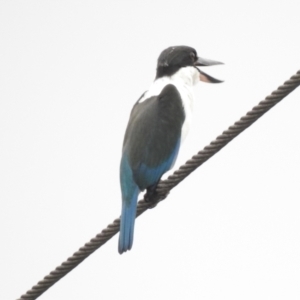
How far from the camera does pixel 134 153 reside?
6.41 meters

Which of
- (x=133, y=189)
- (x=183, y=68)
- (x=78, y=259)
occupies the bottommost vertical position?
(x=78, y=259)

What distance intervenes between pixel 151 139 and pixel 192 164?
41.5 inches

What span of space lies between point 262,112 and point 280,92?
180 millimetres

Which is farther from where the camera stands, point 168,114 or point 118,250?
point 168,114

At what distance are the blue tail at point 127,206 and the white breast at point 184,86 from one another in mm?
632

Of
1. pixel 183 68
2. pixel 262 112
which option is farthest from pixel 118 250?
pixel 183 68

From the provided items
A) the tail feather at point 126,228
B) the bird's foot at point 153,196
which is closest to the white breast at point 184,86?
the bird's foot at point 153,196

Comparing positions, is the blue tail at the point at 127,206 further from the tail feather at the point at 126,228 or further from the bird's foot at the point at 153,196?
the bird's foot at the point at 153,196

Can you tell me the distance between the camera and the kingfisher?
6.18 metres

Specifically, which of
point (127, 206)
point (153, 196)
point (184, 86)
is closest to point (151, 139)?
point (153, 196)

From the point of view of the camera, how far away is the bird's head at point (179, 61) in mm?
7310

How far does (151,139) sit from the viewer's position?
21.3 ft

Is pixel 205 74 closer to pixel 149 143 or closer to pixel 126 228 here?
pixel 149 143

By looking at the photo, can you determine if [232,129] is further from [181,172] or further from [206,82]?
[206,82]
